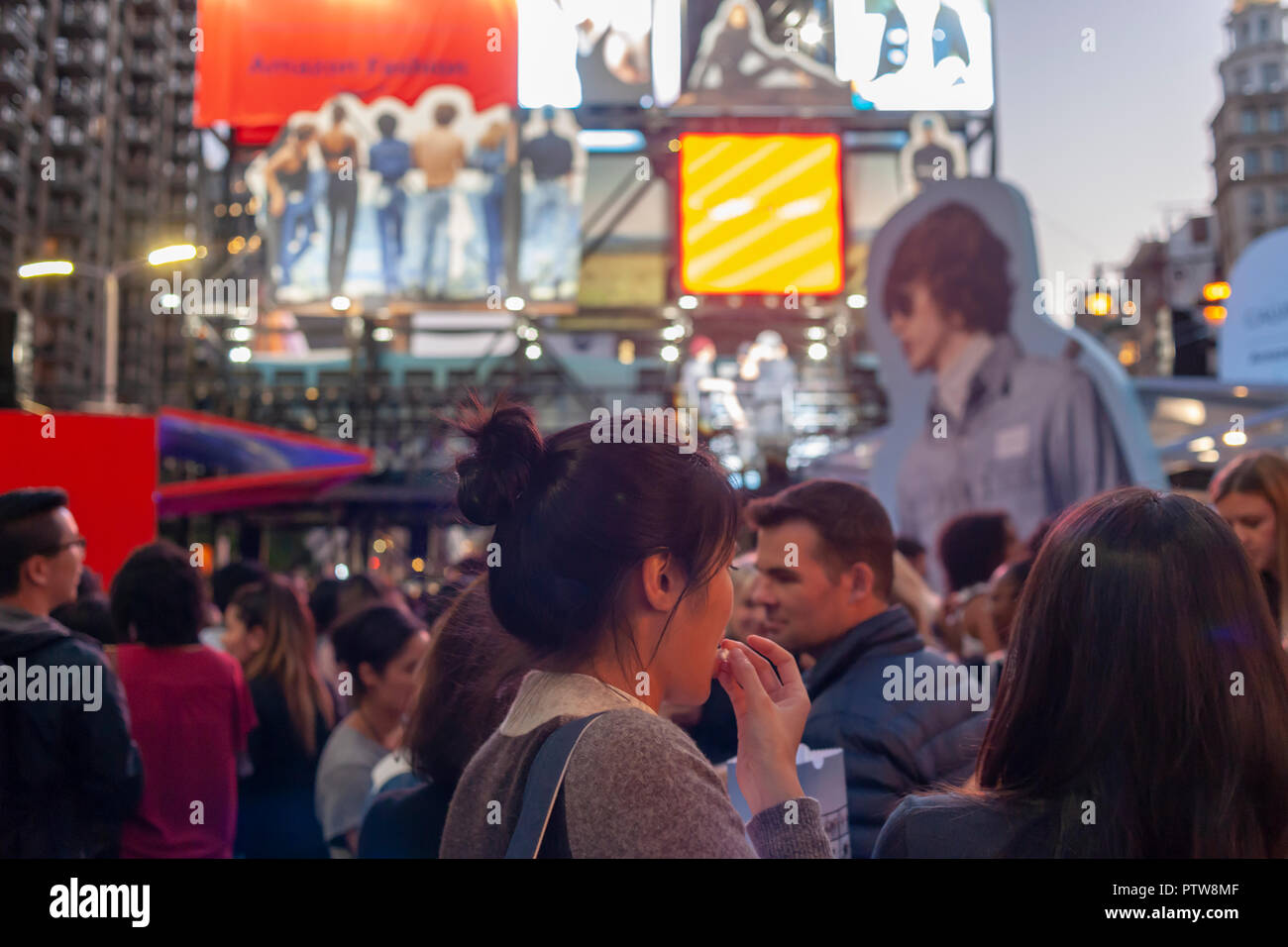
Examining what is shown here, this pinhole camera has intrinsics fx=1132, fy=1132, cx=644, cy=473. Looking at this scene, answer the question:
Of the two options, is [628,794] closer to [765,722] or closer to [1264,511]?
[765,722]

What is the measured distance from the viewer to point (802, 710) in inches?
61.5

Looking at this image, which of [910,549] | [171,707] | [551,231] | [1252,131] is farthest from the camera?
[1252,131]

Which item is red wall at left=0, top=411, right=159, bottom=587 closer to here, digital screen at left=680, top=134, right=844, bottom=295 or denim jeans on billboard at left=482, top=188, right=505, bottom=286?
denim jeans on billboard at left=482, top=188, right=505, bottom=286

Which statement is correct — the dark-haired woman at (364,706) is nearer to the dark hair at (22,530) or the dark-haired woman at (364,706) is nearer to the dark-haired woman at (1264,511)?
the dark hair at (22,530)

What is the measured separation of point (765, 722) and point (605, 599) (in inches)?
10.8

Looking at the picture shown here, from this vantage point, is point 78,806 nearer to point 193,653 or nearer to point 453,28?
point 193,653

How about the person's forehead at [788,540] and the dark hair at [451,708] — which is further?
the person's forehead at [788,540]

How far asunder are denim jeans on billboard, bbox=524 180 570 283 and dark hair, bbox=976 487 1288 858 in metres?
15.6

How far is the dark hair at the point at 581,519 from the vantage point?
4.80ft

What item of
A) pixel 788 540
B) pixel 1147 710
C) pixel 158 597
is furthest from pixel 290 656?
pixel 1147 710

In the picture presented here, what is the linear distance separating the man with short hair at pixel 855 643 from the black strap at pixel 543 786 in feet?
3.66

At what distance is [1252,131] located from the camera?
165 ft

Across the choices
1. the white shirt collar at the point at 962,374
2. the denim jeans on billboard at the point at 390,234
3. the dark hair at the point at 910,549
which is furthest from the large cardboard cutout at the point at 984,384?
the denim jeans on billboard at the point at 390,234

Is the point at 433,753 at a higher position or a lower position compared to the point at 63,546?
lower
